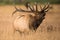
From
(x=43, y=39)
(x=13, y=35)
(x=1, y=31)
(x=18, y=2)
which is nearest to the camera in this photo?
(x=43, y=39)

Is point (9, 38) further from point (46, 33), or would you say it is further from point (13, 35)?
point (46, 33)

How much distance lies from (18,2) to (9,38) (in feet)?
67.0

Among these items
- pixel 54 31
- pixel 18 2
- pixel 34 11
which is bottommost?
pixel 18 2

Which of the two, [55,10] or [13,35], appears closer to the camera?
[13,35]

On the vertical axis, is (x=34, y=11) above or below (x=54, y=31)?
above

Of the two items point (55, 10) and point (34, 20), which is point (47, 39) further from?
point (55, 10)

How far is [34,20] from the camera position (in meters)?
13.7

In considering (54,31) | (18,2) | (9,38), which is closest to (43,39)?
(9,38)

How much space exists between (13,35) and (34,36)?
35.6 inches

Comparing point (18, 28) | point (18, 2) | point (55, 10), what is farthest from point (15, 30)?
point (18, 2)

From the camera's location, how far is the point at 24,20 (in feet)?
44.5

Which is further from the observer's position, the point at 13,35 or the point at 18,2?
the point at 18,2

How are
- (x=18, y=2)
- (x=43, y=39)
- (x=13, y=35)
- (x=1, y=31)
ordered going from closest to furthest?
(x=43, y=39) < (x=13, y=35) < (x=1, y=31) < (x=18, y=2)

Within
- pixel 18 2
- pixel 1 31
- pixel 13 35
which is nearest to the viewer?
pixel 13 35
